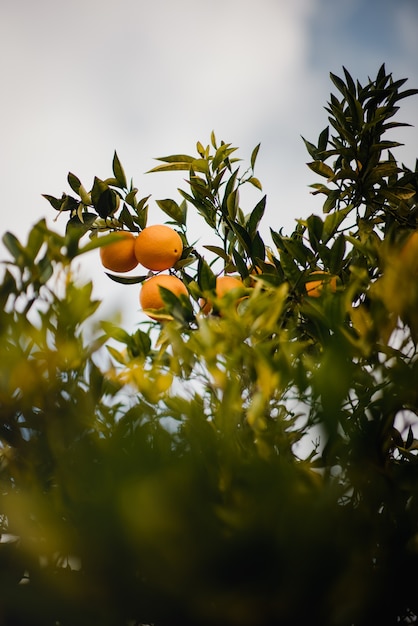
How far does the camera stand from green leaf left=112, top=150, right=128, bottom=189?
3.86 feet

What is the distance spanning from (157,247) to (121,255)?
111 millimetres

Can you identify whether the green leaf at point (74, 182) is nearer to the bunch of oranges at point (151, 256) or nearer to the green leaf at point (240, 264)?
the bunch of oranges at point (151, 256)

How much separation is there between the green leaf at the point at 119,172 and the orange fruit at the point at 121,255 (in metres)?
0.12

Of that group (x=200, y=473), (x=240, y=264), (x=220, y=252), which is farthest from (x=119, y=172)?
(x=200, y=473)

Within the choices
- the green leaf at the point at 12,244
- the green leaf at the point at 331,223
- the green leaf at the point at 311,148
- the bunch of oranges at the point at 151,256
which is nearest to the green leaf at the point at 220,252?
the bunch of oranges at the point at 151,256

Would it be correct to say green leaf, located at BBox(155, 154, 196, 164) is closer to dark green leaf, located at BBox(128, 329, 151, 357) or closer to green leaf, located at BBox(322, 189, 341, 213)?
green leaf, located at BBox(322, 189, 341, 213)

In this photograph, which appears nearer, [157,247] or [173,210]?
[157,247]

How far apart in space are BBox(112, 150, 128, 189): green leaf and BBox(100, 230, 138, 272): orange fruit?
12 centimetres

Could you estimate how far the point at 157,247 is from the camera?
3.68ft

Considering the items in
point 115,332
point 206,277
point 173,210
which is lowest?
point 115,332

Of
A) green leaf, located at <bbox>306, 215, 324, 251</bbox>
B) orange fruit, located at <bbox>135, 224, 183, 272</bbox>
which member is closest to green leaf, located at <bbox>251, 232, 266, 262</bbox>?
green leaf, located at <bbox>306, 215, 324, 251</bbox>

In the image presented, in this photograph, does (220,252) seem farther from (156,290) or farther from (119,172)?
(119,172)

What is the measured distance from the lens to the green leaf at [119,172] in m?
1.18

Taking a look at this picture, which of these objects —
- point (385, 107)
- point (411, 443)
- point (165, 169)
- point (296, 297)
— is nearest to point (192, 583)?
point (296, 297)
